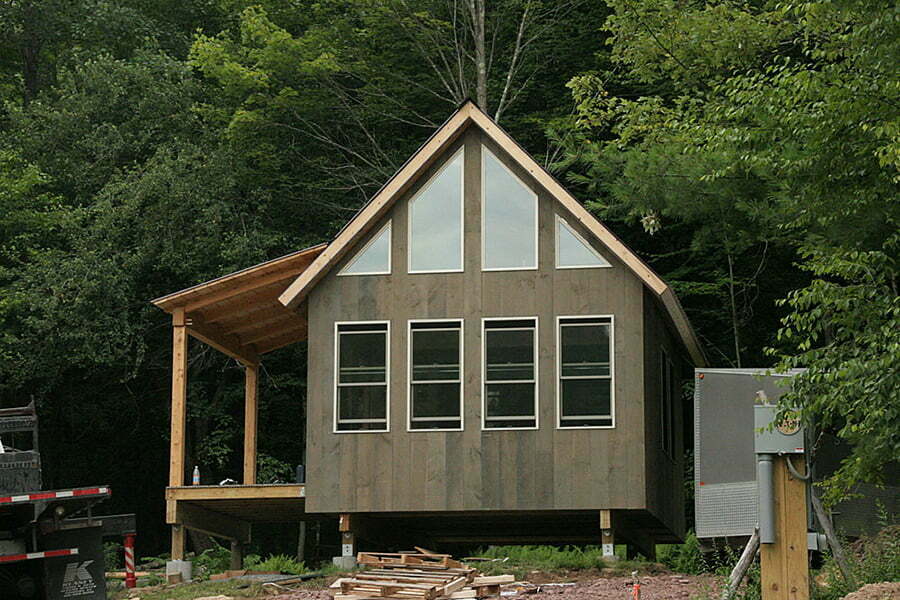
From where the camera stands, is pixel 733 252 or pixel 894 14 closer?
pixel 894 14

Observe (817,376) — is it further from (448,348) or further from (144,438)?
(144,438)

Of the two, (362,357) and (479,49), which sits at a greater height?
(479,49)

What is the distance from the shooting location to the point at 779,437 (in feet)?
27.6

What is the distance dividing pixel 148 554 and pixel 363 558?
1893cm

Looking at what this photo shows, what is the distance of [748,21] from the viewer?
71.4 feet

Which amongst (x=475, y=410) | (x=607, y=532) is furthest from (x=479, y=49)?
(x=607, y=532)

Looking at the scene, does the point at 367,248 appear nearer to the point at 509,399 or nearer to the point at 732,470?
the point at 509,399

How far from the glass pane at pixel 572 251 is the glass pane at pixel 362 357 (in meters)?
2.89

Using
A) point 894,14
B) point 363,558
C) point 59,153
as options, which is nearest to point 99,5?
point 59,153

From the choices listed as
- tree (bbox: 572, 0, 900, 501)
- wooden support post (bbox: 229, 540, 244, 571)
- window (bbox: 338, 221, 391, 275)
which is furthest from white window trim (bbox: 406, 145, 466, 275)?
wooden support post (bbox: 229, 540, 244, 571)

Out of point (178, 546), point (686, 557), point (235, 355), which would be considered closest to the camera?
point (178, 546)

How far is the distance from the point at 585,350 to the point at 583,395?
66 cm

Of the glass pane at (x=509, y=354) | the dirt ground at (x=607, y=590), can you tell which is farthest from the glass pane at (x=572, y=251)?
the dirt ground at (x=607, y=590)

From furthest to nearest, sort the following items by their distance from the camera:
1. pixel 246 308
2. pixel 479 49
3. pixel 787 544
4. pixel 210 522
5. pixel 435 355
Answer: pixel 479 49 < pixel 210 522 < pixel 246 308 < pixel 435 355 < pixel 787 544
